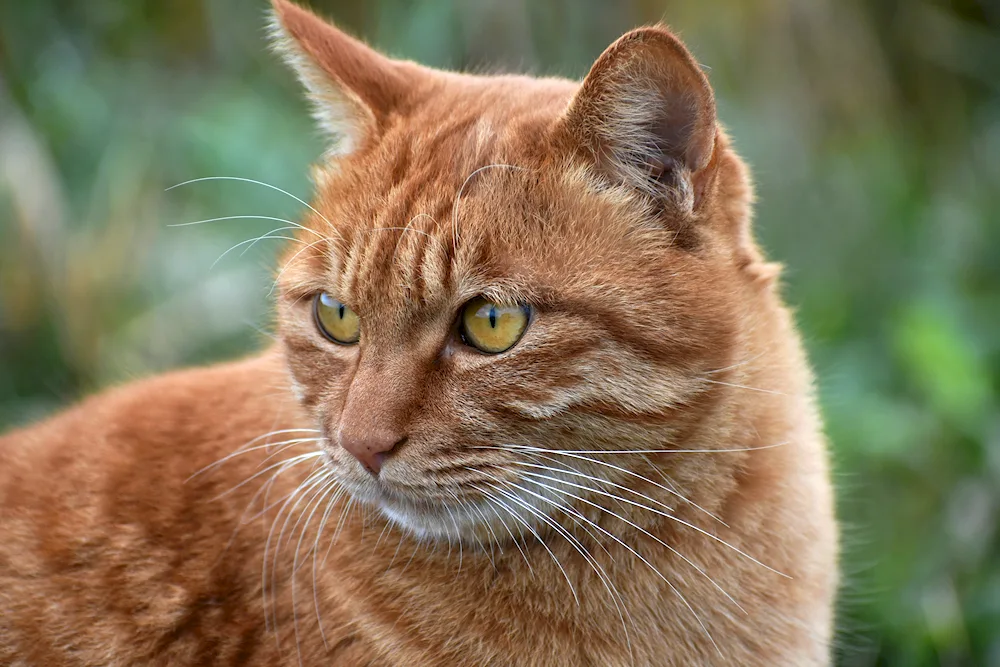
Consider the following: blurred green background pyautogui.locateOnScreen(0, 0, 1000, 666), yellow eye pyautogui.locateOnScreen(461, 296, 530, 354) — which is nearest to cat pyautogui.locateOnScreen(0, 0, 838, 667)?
yellow eye pyautogui.locateOnScreen(461, 296, 530, 354)

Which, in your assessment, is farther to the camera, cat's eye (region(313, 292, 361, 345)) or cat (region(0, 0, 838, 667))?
cat's eye (region(313, 292, 361, 345))

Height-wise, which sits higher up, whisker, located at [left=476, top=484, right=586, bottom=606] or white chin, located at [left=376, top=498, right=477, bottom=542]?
whisker, located at [left=476, top=484, right=586, bottom=606]

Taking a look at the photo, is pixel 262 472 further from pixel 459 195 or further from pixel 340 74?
pixel 340 74

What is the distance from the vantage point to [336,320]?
1.91m

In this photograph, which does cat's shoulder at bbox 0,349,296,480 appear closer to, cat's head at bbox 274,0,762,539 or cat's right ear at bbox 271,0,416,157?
cat's head at bbox 274,0,762,539

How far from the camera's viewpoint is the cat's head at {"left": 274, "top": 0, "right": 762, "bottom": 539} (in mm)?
1666

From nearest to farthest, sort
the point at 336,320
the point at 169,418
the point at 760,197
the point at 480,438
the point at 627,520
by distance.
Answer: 1. the point at 480,438
2. the point at 627,520
3. the point at 336,320
4. the point at 169,418
5. the point at 760,197

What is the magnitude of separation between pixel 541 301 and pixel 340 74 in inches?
26.2

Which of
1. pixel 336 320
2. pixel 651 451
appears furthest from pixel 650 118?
pixel 336 320

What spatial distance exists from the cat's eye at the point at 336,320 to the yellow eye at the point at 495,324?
26 cm

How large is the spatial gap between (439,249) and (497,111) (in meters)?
0.37

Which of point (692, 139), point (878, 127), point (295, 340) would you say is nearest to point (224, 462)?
point (295, 340)

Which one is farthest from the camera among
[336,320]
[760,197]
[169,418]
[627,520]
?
[760,197]

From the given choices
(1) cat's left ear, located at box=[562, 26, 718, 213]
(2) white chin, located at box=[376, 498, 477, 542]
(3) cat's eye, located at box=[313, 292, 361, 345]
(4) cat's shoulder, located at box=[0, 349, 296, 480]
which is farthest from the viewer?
(4) cat's shoulder, located at box=[0, 349, 296, 480]
